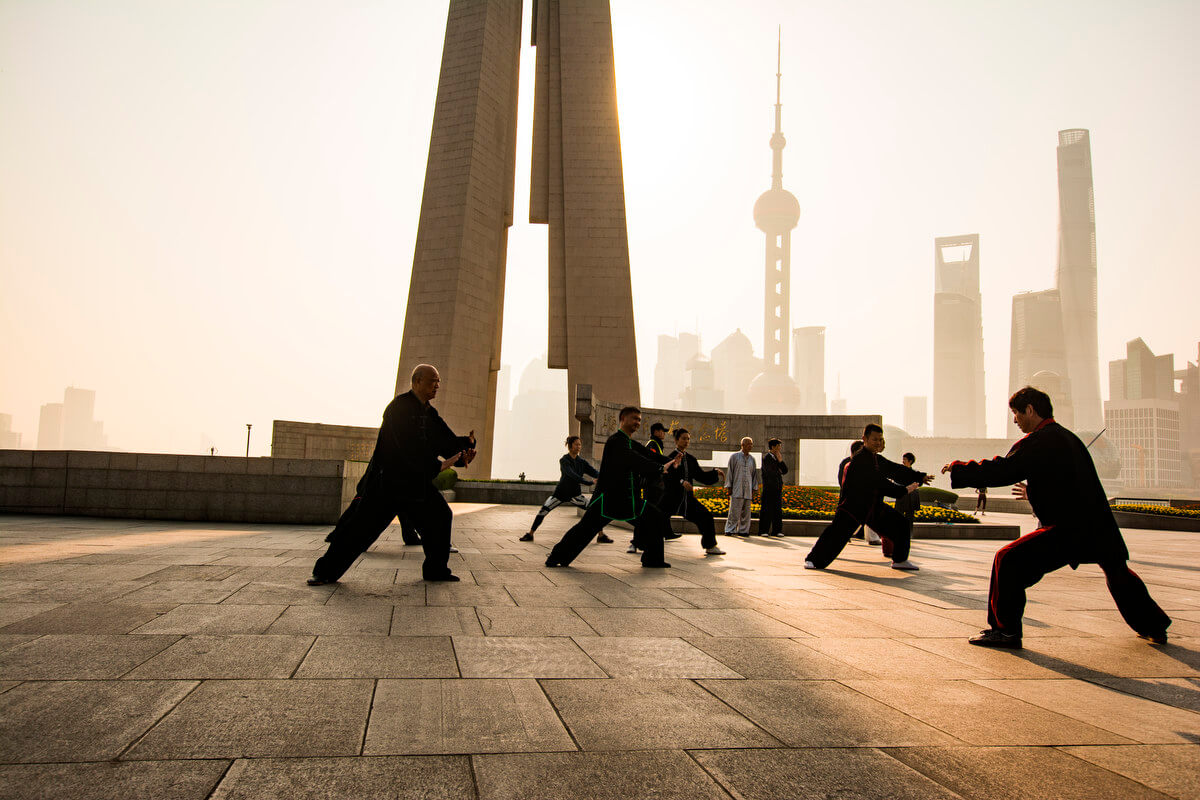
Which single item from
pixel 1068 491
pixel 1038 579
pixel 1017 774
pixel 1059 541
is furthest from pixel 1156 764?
pixel 1068 491

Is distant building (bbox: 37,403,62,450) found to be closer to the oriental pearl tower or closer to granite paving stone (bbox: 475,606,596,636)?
the oriental pearl tower

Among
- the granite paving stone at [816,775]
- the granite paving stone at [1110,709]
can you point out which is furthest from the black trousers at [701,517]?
the granite paving stone at [816,775]

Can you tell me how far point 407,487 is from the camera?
21.2 feet

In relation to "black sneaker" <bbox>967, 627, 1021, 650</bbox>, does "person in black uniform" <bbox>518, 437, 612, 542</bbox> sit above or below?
above

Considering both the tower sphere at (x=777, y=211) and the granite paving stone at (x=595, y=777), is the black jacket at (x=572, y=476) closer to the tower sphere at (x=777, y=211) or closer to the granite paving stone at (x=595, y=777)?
the granite paving stone at (x=595, y=777)

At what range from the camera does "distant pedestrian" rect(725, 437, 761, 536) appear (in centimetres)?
1273

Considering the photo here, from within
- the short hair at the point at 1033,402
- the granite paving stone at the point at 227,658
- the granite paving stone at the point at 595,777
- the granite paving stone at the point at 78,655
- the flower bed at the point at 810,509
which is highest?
the short hair at the point at 1033,402

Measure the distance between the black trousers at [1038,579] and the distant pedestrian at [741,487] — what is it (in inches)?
286

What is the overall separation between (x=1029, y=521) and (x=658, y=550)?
2022 centimetres

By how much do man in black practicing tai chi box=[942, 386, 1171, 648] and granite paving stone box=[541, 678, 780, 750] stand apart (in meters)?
2.39

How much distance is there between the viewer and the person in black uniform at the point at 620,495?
800cm

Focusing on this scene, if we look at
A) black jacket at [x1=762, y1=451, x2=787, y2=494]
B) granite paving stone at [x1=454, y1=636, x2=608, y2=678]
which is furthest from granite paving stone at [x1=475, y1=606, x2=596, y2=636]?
black jacket at [x1=762, y1=451, x2=787, y2=494]

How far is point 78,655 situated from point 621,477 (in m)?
5.16

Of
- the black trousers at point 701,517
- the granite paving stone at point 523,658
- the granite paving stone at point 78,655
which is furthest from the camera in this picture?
the black trousers at point 701,517
